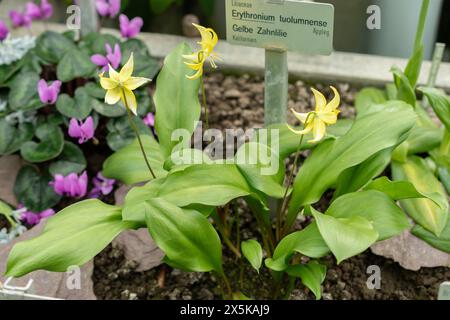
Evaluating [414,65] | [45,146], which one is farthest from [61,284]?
[414,65]

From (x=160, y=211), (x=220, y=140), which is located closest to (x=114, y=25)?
(x=220, y=140)

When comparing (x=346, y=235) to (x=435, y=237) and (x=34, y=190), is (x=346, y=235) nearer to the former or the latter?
(x=435, y=237)

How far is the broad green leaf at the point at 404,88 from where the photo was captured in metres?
2.14

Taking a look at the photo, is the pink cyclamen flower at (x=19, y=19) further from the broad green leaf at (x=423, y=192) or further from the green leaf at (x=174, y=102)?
the broad green leaf at (x=423, y=192)

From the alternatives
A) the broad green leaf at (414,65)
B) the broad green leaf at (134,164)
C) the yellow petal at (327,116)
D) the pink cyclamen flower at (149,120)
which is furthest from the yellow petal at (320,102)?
the pink cyclamen flower at (149,120)

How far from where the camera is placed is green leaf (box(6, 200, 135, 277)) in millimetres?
1623

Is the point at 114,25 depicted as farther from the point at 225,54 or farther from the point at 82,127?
the point at 82,127

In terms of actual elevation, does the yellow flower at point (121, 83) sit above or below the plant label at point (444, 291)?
above

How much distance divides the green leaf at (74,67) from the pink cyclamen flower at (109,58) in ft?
0.11

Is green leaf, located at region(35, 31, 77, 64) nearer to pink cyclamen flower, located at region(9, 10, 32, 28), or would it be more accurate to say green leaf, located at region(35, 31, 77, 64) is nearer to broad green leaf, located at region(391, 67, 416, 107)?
pink cyclamen flower, located at region(9, 10, 32, 28)

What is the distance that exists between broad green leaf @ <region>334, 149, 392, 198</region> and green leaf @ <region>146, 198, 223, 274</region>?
406 mm

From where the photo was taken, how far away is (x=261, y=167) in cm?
175

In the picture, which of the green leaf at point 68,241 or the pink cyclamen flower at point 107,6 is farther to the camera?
the pink cyclamen flower at point 107,6

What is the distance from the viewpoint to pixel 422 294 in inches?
78.2
